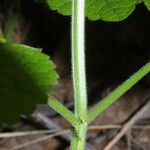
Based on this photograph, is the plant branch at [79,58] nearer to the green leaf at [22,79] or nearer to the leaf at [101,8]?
the green leaf at [22,79]

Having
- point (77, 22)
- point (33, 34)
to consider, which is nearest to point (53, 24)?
point (33, 34)

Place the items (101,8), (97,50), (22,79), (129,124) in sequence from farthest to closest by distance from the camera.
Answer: (97,50), (129,124), (101,8), (22,79)

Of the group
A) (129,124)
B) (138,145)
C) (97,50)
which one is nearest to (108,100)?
(129,124)

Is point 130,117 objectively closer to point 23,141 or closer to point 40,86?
point 23,141

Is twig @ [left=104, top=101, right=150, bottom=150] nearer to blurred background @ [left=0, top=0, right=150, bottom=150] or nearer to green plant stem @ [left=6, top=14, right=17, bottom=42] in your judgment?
blurred background @ [left=0, top=0, right=150, bottom=150]

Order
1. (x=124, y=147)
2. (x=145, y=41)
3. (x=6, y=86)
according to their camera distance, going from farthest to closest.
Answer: (x=145, y=41) → (x=124, y=147) → (x=6, y=86)

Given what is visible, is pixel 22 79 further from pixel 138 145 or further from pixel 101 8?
pixel 138 145

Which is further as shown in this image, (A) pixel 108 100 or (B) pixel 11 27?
(B) pixel 11 27
